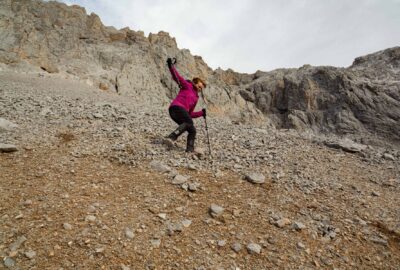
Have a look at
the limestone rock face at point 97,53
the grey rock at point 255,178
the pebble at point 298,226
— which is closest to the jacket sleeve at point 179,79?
the grey rock at point 255,178

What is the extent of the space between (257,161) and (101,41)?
45101 millimetres

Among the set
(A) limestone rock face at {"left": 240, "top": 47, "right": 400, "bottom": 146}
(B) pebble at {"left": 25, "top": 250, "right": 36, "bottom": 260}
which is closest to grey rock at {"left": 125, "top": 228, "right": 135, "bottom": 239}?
(B) pebble at {"left": 25, "top": 250, "right": 36, "bottom": 260}

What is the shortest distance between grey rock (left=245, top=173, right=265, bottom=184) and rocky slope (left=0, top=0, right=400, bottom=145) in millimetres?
31344

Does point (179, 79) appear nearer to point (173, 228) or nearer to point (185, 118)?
point (185, 118)

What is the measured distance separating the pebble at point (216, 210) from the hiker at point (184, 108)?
3297mm

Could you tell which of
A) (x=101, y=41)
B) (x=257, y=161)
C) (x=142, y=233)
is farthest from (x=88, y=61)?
(x=142, y=233)

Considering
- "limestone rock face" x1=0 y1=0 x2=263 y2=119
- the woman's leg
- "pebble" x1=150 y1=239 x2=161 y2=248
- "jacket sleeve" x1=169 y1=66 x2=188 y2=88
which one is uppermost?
"limestone rock face" x1=0 y1=0 x2=263 y2=119

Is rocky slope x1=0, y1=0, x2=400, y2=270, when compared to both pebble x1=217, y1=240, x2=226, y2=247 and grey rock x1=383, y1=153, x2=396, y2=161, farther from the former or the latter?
grey rock x1=383, y1=153, x2=396, y2=161

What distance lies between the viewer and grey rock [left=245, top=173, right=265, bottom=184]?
27.5 feet

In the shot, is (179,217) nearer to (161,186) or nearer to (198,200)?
(198,200)

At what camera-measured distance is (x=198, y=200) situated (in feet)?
23.5

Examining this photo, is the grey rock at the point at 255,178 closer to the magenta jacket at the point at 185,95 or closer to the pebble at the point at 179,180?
the pebble at the point at 179,180

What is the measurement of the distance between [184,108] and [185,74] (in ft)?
146

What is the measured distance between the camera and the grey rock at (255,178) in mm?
8375
